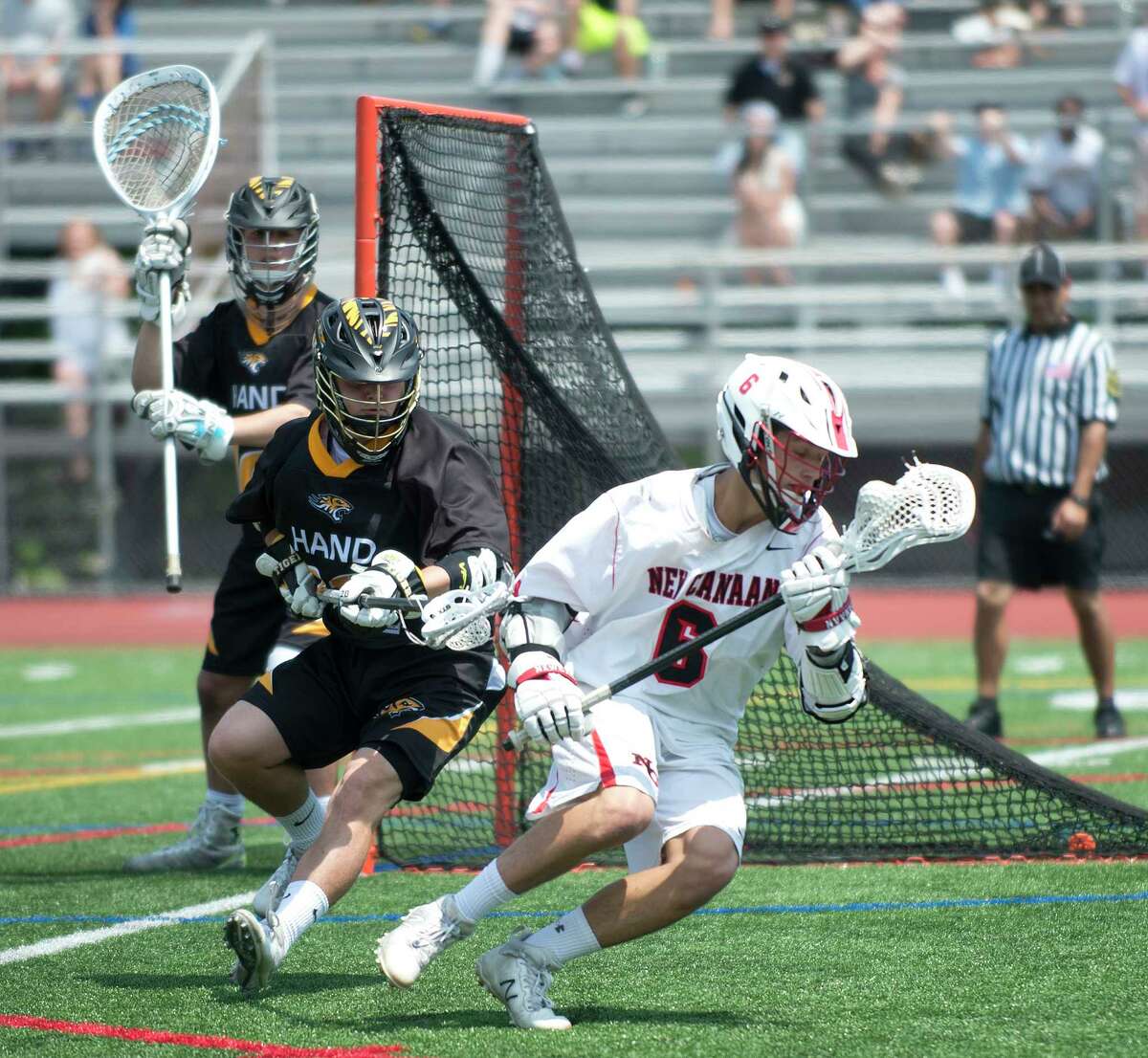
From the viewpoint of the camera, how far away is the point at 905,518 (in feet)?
12.4

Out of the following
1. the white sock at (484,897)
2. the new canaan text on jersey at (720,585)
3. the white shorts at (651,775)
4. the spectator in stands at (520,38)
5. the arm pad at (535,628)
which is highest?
the spectator in stands at (520,38)

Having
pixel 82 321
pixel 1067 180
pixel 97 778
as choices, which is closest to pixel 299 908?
pixel 97 778

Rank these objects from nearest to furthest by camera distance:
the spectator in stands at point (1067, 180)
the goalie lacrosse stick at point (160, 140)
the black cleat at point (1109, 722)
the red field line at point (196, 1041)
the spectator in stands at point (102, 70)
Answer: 1. the red field line at point (196, 1041)
2. the goalie lacrosse stick at point (160, 140)
3. the black cleat at point (1109, 722)
4. the spectator in stands at point (1067, 180)
5. the spectator in stands at point (102, 70)

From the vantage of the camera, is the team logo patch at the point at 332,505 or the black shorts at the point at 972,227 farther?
the black shorts at the point at 972,227

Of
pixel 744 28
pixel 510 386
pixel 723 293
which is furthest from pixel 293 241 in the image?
pixel 744 28

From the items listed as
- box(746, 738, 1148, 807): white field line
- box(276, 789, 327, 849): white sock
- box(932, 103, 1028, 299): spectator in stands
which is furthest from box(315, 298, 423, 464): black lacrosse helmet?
box(932, 103, 1028, 299): spectator in stands

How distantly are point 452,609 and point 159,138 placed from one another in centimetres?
254

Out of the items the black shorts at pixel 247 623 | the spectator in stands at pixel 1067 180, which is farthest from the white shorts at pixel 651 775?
the spectator in stands at pixel 1067 180

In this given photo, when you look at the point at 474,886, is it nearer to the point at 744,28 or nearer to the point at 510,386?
the point at 510,386

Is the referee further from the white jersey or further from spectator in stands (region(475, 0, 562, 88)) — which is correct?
spectator in stands (region(475, 0, 562, 88))

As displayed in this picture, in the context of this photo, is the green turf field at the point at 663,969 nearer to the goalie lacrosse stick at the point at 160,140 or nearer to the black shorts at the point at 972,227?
the goalie lacrosse stick at the point at 160,140

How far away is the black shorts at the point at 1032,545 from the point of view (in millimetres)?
8117

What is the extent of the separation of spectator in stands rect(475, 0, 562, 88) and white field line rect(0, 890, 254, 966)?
12524 millimetres

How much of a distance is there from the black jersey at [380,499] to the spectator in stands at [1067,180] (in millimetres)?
10319
